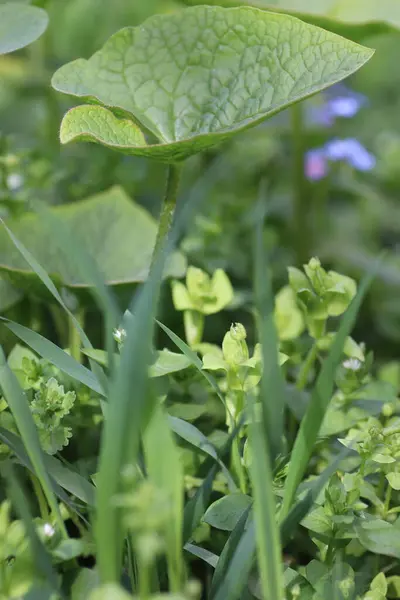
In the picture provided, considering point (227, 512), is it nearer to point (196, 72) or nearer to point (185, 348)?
point (185, 348)

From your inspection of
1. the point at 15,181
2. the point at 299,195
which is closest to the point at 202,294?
the point at 15,181

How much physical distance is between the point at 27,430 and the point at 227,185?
3.74ft

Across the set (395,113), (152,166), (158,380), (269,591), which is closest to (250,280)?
(152,166)

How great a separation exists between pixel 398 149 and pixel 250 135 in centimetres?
34

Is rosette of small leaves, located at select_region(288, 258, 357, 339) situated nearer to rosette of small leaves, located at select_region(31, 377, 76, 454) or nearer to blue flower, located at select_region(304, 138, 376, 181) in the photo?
rosette of small leaves, located at select_region(31, 377, 76, 454)

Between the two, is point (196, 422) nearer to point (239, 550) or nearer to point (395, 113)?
point (239, 550)

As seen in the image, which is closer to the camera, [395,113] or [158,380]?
[158,380]

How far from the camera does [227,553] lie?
0.62 meters

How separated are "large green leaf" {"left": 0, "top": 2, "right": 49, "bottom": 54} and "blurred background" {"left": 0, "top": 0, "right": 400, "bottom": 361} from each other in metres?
0.21

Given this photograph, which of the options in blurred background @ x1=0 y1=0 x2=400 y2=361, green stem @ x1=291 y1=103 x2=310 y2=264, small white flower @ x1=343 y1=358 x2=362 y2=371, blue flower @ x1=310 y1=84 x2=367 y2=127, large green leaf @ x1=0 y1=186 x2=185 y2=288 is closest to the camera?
small white flower @ x1=343 y1=358 x2=362 y2=371

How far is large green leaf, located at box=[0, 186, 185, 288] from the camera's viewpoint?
37.6 inches

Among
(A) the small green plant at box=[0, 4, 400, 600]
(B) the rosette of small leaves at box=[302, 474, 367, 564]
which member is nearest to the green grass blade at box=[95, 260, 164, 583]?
(A) the small green plant at box=[0, 4, 400, 600]

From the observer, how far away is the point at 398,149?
66.9 inches

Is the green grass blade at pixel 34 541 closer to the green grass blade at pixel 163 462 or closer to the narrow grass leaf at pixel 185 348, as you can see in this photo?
the green grass blade at pixel 163 462
